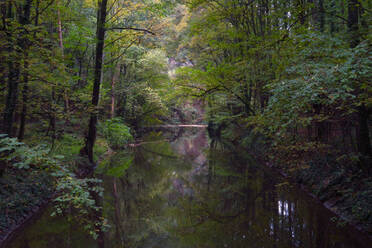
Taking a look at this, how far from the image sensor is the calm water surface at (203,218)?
5.12 metres

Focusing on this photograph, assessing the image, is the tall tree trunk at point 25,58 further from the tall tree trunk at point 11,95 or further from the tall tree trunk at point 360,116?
the tall tree trunk at point 360,116

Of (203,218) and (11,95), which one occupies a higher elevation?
(11,95)

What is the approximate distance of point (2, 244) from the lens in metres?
4.65

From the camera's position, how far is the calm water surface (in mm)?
5125

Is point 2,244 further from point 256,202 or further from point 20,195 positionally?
point 256,202

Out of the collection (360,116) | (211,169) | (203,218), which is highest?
(360,116)

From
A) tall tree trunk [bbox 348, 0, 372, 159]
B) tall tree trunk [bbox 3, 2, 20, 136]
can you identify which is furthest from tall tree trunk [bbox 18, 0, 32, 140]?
tall tree trunk [bbox 348, 0, 372, 159]

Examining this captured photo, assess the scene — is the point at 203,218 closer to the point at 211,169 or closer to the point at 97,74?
the point at 211,169

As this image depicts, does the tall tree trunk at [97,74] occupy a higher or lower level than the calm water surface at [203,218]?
higher

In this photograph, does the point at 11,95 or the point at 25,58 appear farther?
the point at 11,95

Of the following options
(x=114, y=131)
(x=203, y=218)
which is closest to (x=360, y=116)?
(x=203, y=218)

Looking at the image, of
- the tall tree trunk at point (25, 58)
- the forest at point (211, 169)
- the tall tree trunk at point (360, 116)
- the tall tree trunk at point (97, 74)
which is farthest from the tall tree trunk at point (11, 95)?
the tall tree trunk at point (360, 116)

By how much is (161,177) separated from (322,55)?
7666mm

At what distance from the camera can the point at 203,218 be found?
6.52m
